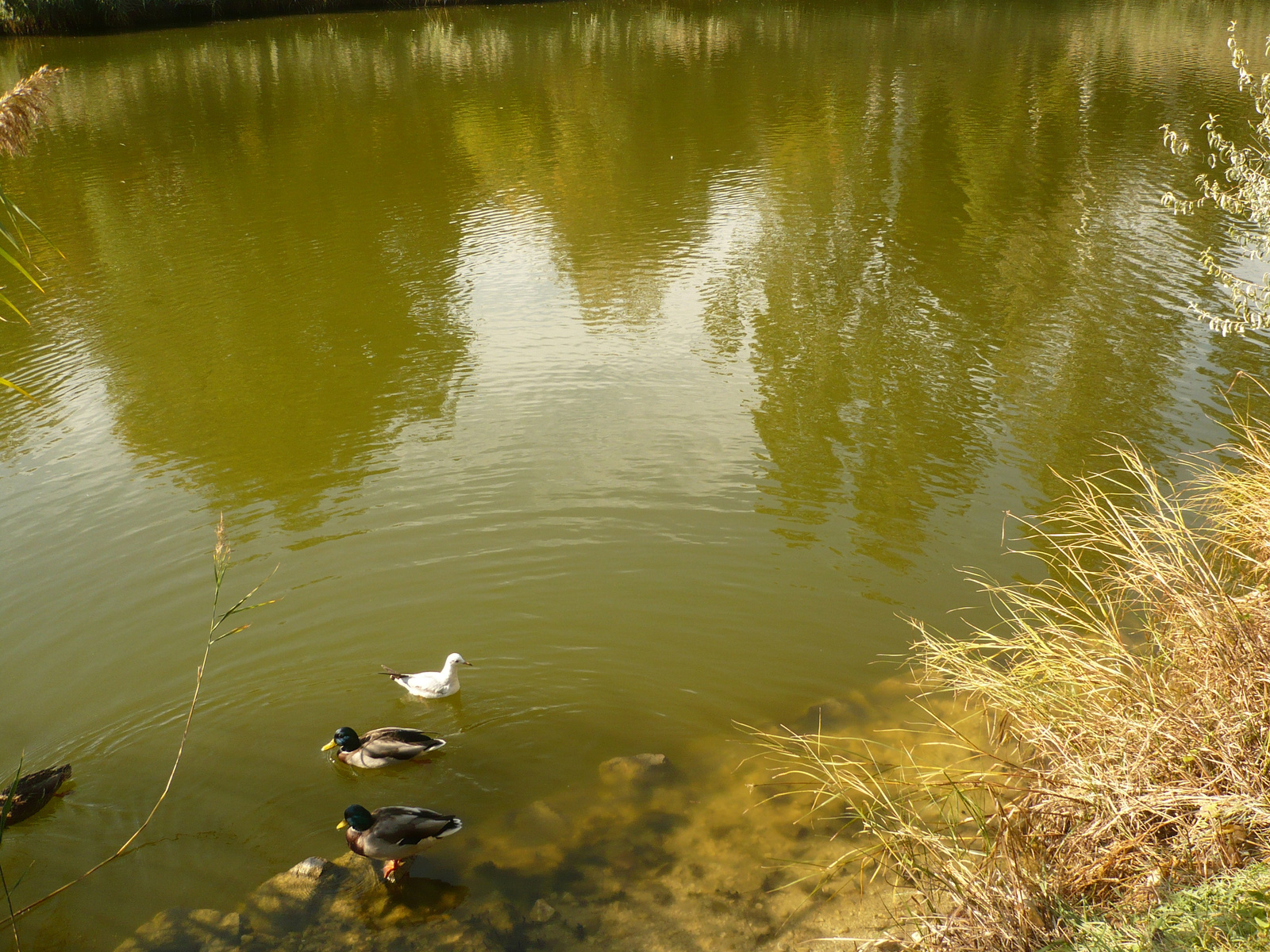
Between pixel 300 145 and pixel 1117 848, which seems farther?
pixel 300 145

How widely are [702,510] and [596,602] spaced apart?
4.57 ft

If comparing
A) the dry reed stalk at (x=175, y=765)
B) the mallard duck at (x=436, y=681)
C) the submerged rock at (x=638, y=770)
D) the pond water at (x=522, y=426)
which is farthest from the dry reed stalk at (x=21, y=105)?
the submerged rock at (x=638, y=770)

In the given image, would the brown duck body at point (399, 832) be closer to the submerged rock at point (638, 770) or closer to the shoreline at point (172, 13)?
the submerged rock at point (638, 770)

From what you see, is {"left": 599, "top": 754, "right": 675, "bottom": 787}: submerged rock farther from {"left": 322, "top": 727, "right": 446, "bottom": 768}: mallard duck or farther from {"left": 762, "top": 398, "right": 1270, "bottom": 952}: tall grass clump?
{"left": 762, "top": 398, "right": 1270, "bottom": 952}: tall grass clump

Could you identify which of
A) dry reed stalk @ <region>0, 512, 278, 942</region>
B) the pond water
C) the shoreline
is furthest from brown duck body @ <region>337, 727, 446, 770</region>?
the shoreline

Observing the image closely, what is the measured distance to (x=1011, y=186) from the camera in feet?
52.4

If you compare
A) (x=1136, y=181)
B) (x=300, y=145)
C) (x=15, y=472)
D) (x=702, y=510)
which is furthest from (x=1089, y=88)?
(x=15, y=472)

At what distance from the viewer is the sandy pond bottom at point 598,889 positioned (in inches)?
169

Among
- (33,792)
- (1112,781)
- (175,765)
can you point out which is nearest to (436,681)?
(175,765)

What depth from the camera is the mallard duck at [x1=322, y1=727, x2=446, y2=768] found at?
540cm

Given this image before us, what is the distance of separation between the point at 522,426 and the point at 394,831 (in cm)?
494

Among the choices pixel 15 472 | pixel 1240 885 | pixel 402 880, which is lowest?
pixel 402 880

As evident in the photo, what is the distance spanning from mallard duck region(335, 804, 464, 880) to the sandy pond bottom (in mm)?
110

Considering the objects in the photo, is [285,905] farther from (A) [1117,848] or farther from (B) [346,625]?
(A) [1117,848]
